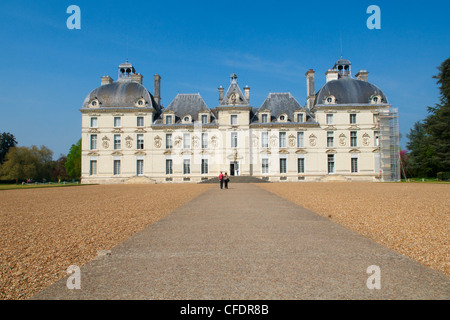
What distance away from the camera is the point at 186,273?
13.2 feet

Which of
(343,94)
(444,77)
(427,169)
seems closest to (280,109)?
(343,94)

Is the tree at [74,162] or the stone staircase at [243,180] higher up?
the tree at [74,162]

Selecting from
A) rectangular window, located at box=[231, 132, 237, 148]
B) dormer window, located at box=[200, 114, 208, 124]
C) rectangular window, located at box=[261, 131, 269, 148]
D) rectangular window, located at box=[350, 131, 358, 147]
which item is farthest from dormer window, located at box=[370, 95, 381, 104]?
dormer window, located at box=[200, 114, 208, 124]

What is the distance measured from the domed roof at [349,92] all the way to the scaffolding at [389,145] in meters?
2.37

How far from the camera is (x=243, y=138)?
133 ft

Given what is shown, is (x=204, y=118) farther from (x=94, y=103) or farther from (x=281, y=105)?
(x=94, y=103)

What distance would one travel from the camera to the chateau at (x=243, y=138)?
4050cm

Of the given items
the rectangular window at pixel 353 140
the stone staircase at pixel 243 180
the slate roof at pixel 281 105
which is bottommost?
the stone staircase at pixel 243 180

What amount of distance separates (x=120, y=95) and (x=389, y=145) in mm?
36202

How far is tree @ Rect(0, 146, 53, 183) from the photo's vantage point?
59.1m

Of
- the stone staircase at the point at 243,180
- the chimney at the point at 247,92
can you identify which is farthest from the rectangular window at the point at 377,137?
the chimney at the point at 247,92

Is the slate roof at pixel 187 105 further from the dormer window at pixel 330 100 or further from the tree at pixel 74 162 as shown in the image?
the tree at pixel 74 162

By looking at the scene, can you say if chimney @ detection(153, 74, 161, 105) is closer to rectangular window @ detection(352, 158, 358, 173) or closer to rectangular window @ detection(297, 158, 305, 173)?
rectangular window @ detection(297, 158, 305, 173)

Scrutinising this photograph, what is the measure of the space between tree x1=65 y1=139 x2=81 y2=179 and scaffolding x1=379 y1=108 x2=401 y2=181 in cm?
5812
